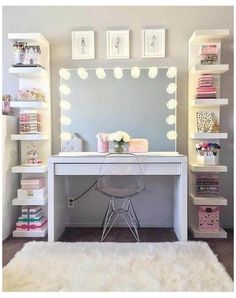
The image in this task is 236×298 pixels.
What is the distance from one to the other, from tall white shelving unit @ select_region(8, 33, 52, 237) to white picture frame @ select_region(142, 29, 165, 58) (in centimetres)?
107

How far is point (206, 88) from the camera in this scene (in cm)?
318

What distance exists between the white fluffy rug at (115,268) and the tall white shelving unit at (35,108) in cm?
52

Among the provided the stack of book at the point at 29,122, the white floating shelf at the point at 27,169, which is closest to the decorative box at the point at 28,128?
the stack of book at the point at 29,122

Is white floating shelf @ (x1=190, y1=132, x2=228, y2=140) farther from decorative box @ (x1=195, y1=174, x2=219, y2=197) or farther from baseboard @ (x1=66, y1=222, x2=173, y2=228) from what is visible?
baseboard @ (x1=66, y1=222, x2=173, y2=228)

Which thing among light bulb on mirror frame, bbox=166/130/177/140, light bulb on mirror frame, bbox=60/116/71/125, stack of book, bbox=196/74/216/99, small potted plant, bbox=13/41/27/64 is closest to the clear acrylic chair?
light bulb on mirror frame, bbox=166/130/177/140

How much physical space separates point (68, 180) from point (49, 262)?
1219 millimetres

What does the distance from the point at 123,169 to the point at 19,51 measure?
1640 millimetres

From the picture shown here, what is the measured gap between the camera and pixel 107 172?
9.30 feet

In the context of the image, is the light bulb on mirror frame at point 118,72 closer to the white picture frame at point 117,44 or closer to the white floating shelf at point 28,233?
the white picture frame at point 117,44

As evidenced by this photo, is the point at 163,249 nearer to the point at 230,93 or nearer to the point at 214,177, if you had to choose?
the point at 214,177

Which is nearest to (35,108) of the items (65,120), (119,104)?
(65,120)

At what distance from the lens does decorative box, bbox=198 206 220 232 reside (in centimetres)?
311

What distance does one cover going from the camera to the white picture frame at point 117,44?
3.37 m

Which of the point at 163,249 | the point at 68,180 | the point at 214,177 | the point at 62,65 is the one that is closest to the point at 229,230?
the point at 214,177
